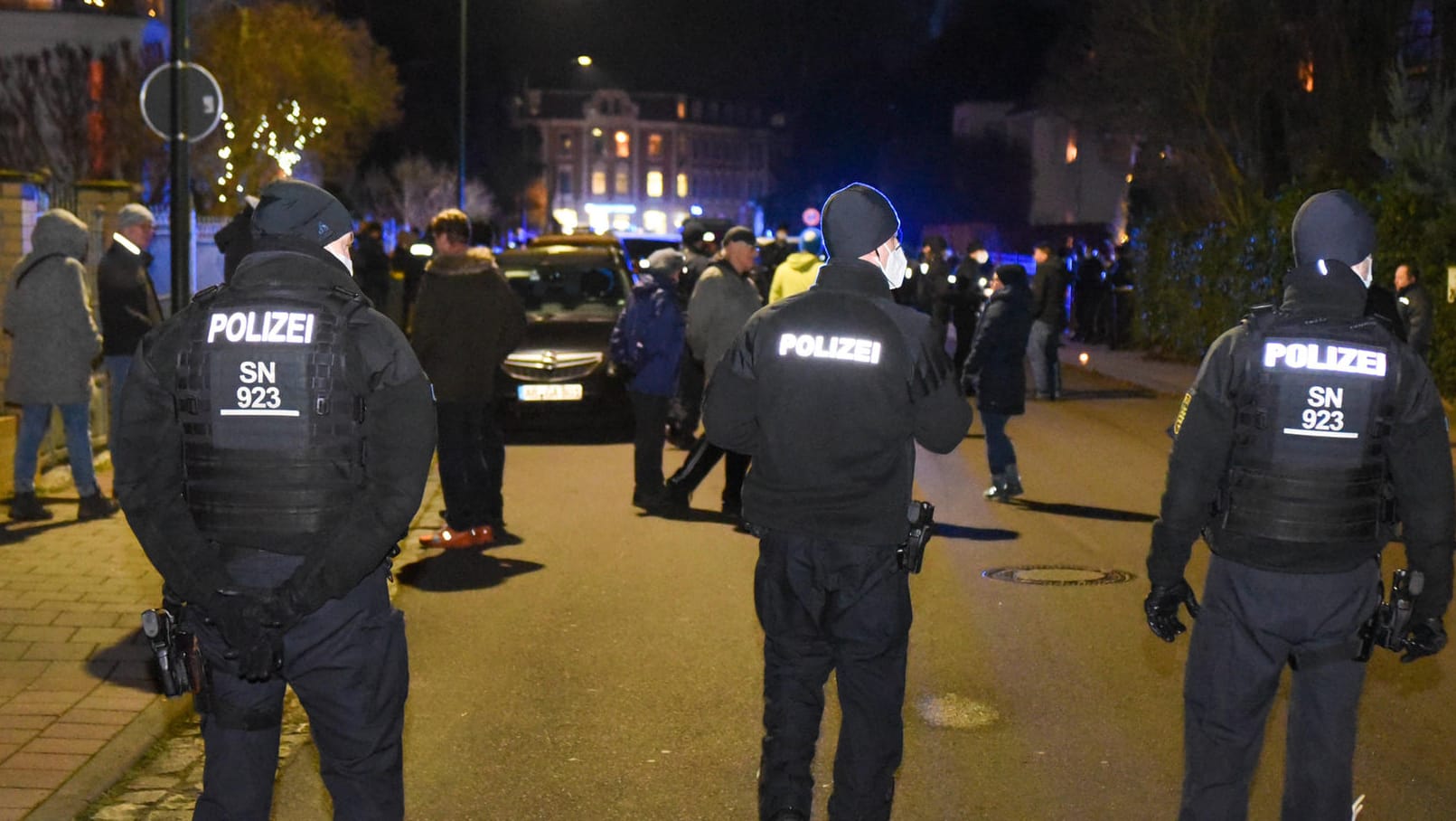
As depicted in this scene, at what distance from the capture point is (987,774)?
6211mm

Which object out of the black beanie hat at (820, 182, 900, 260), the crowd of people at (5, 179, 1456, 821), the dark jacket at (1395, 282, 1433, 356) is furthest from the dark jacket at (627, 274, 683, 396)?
the dark jacket at (1395, 282, 1433, 356)

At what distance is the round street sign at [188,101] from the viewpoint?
1159 cm

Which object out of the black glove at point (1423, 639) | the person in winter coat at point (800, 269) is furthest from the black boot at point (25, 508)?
the black glove at point (1423, 639)

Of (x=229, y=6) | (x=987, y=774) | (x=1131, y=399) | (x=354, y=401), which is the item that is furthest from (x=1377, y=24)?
(x=229, y=6)

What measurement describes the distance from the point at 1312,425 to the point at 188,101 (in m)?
9.01

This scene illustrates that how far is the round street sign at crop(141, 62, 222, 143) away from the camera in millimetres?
11586

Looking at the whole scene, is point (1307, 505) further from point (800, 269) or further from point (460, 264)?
point (800, 269)

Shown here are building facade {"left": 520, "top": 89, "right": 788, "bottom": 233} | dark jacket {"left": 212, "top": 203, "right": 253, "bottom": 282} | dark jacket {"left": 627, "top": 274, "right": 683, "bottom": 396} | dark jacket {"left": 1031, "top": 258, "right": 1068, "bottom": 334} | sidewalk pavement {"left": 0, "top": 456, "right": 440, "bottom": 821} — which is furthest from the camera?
building facade {"left": 520, "top": 89, "right": 788, "bottom": 233}

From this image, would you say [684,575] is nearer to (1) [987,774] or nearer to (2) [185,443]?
(1) [987,774]

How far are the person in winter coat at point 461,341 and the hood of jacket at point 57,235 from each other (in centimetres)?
228

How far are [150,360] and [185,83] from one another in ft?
26.1

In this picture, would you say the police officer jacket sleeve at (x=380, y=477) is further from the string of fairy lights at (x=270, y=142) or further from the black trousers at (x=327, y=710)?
the string of fairy lights at (x=270, y=142)

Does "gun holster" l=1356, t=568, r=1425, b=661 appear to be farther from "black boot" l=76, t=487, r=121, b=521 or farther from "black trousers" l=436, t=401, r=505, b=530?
"black boot" l=76, t=487, r=121, b=521

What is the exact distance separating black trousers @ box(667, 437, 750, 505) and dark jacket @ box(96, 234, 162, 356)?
3.59 meters
